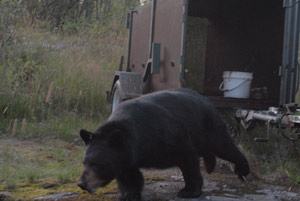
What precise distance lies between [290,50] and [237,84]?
4.10ft

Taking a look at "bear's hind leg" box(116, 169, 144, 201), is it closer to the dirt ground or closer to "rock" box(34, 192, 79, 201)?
the dirt ground

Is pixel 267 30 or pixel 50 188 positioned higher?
pixel 267 30

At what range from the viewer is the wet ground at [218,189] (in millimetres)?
3352

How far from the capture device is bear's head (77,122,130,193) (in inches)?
109

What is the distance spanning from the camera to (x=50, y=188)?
350cm

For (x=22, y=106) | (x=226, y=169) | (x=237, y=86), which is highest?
(x=237, y=86)

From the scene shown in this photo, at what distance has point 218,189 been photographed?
3.66 meters

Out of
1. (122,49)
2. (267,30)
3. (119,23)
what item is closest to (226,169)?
(267,30)

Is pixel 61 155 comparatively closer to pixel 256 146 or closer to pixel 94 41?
pixel 256 146

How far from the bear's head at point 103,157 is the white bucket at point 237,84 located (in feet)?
11.5

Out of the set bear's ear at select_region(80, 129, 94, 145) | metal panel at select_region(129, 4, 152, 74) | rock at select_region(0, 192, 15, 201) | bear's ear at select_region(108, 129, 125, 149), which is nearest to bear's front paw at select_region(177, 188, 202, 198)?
bear's ear at select_region(108, 129, 125, 149)

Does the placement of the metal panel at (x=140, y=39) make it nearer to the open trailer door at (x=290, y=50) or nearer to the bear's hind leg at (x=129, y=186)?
the open trailer door at (x=290, y=50)

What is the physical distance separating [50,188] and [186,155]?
1.22 metres

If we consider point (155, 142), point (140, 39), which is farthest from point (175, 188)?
point (140, 39)
